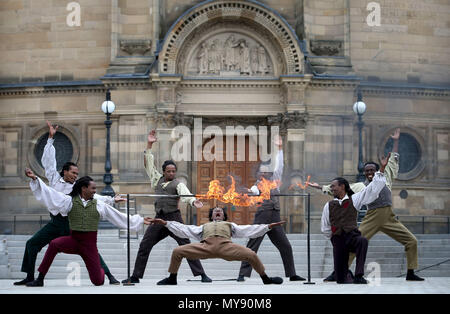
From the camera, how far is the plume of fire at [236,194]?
1377cm

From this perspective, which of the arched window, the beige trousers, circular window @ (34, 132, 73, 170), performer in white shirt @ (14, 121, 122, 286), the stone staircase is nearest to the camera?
performer in white shirt @ (14, 121, 122, 286)

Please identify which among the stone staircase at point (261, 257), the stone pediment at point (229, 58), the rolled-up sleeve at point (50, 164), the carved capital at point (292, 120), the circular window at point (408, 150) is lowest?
the stone staircase at point (261, 257)

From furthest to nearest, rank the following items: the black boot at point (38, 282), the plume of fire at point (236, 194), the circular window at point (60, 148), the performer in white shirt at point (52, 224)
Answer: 1. the circular window at point (60, 148)
2. the plume of fire at point (236, 194)
3. the performer in white shirt at point (52, 224)
4. the black boot at point (38, 282)

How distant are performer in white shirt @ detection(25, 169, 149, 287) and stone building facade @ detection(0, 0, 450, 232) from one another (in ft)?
40.8

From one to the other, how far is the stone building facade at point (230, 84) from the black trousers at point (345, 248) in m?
11.9

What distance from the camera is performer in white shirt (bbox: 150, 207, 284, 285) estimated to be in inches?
474

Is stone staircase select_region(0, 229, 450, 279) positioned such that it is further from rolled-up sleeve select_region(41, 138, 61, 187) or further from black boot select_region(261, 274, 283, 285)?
black boot select_region(261, 274, 283, 285)

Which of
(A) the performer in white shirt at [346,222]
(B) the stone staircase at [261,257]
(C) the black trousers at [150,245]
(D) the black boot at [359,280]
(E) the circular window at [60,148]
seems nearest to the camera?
(D) the black boot at [359,280]

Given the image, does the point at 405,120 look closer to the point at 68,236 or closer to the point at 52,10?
the point at 52,10

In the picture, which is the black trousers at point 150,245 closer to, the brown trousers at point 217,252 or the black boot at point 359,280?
the brown trousers at point 217,252

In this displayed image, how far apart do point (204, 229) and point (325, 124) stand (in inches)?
540

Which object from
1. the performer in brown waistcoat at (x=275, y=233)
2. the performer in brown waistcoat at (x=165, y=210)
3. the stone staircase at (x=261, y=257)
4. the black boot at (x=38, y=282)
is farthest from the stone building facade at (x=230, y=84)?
the black boot at (x=38, y=282)

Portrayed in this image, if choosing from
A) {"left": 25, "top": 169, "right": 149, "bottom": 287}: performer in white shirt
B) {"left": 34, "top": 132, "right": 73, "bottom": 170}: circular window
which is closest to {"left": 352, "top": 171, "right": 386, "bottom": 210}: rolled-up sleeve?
{"left": 25, "top": 169, "right": 149, "bottom": 287}: performer in white shirt

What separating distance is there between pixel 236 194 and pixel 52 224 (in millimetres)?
3257
